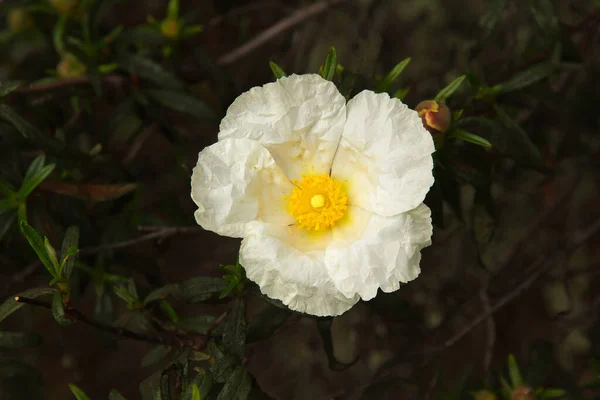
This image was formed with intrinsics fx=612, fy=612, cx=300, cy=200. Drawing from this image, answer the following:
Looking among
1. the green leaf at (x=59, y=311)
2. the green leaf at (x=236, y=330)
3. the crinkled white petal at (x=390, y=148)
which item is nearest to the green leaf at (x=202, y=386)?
the green leaf at (x=236, y=330)

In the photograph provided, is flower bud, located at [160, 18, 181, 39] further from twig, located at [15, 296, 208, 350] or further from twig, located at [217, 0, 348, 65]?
twig, located at [15, 296, 208, 350]

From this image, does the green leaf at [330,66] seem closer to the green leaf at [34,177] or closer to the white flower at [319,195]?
the white flower at [319,195]

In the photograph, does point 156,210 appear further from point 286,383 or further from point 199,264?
point 286,383

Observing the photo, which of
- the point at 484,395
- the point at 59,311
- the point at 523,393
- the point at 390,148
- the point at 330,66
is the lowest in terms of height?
the point at 484,395

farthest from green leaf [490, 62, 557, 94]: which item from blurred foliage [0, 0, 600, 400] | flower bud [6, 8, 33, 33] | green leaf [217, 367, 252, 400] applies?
flower bud [6, 8, 33, 33]

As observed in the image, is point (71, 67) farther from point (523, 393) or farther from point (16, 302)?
point (523, 393)

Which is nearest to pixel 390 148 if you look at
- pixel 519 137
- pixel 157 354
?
pixel 519 137
